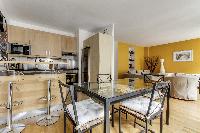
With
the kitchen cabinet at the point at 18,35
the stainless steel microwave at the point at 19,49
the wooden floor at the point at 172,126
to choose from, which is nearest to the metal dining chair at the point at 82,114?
the wooden floor at the point at 172,126

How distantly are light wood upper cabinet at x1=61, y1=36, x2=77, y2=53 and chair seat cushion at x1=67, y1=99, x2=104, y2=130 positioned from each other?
10.5 ft

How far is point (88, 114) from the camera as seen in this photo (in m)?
1.40

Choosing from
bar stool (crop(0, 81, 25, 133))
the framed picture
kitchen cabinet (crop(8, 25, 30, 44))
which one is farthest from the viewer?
the framed picture

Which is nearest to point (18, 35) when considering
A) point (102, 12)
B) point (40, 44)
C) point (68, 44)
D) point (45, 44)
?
point (40, 44)

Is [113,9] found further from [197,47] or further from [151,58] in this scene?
[151,58]

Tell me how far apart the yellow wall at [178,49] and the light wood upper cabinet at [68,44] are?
5060 mm

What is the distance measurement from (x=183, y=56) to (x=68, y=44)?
5.55 m

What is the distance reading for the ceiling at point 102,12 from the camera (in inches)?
104

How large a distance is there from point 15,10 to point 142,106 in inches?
136

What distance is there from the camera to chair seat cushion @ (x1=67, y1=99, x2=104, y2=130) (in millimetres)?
1317

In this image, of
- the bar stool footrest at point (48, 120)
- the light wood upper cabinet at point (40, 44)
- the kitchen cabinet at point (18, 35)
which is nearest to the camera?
the bar stool footrest at point (48, 120)

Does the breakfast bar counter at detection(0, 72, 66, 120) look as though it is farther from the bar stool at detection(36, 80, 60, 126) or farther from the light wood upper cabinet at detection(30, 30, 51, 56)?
the light wood upper cabinet at detection(30, 30, 51, 56)

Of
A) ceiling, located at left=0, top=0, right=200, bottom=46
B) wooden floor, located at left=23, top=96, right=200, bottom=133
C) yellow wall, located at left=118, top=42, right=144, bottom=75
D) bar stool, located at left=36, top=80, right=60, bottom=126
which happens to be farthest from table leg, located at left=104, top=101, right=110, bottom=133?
yellow wall, located at left=118, top=42, right=144, bottom=75

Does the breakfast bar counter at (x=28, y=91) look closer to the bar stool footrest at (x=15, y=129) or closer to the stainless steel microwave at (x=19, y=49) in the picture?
the bar stool footrest at (x=15, y=129)
